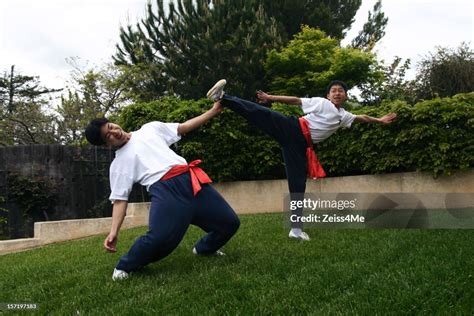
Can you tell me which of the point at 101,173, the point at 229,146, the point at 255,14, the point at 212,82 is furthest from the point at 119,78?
the point at 229,146

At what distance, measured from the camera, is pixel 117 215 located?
3.68m

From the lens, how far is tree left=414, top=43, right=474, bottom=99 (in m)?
17.3

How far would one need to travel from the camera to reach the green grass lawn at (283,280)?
2.75 metres

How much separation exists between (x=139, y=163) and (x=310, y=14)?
16.5 meters

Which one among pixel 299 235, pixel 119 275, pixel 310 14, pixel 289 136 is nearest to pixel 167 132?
pixel 119 275

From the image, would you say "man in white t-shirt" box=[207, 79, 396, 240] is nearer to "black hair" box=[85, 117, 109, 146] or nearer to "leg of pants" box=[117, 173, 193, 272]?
"leg of pants" box=[117, 173, 193, 272]

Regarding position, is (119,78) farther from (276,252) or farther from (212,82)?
(276,252)

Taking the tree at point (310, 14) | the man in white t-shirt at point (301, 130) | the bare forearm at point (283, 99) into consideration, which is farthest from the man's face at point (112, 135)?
the tree at point (310, 14)

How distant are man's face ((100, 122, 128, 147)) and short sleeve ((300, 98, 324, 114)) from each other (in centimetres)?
229

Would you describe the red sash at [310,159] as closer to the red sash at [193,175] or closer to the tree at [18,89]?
the red sash at [193,175]

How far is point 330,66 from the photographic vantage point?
15859 millimetres

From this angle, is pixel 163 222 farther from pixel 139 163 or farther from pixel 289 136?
pixel 289 136

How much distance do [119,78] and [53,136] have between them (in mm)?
5843

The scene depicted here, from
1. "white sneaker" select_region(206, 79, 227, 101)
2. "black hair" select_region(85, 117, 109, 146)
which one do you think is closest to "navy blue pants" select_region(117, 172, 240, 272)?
"black hair" select_region(85, 117, 109, 146)
